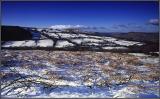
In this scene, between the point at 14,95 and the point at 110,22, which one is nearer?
the point at 14,95

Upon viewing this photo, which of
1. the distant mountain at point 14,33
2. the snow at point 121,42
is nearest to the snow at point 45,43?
the distant mountain at point 14,33

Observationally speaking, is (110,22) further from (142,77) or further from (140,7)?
(142,77)

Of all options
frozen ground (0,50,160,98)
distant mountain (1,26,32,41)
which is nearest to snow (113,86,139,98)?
frozen ground (0,50,160,98)

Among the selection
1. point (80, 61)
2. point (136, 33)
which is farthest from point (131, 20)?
point (80, 61)

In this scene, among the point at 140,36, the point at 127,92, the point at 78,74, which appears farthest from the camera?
the point at 140,36

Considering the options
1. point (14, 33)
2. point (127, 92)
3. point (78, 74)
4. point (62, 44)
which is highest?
point (14, 33)

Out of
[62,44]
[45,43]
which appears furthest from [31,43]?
[62,44]

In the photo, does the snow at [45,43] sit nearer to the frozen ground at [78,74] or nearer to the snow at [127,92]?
the frozen ground at [78,74]

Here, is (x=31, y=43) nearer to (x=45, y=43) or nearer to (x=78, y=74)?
(x=45, y=43)
